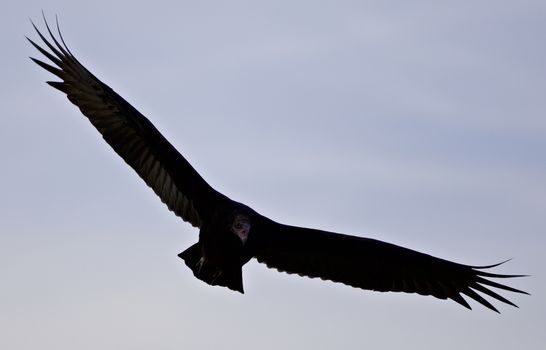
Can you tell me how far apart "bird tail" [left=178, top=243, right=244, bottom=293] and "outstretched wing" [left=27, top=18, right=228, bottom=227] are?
0.52 m

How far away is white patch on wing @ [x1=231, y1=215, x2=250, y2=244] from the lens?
973 centimetres

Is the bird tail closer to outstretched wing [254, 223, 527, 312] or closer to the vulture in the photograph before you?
the vulture

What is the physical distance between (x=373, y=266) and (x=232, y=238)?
1986 mm

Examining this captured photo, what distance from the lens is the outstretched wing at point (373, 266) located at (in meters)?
10.7

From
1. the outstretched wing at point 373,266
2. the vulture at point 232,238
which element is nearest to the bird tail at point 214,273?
the vulture at point 232,238

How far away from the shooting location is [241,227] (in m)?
9.76

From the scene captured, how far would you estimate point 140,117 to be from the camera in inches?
386

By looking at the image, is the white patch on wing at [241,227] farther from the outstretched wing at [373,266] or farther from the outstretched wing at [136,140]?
the outstretched wing at [373,266]

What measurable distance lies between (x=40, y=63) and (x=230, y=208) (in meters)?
2.33

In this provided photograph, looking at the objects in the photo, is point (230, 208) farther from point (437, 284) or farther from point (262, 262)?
point (437, 284)

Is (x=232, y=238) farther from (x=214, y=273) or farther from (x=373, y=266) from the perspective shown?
(x=373, y=266)

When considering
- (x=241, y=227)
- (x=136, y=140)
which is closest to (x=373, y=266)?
(x=241, y=227)

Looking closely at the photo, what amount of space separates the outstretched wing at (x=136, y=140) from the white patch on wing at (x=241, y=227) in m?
0.32

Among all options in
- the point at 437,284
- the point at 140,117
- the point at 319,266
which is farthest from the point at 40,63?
the point at 437,284
